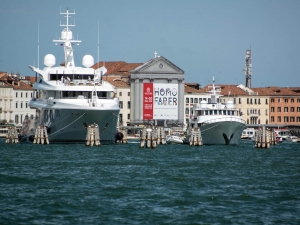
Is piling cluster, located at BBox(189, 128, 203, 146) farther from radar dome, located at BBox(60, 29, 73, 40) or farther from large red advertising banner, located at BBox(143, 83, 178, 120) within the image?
large red advertising banner, located at BBox(143, 83, 178, 120)

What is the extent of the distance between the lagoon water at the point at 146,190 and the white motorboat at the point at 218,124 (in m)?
28.3

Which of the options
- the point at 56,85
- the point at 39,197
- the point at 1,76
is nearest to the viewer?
the point at 39,197

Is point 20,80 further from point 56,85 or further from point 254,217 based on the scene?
point 254,217

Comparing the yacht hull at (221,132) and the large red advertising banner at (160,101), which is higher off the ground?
the large red advertising banner at (160,101)

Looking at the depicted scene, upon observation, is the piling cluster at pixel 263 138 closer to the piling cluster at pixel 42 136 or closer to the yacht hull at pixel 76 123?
the yacht hull at pixel 76 123

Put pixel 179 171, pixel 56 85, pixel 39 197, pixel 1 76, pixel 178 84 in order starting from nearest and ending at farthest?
pixel 39 197, pixel 179 171, pixel 56 85, pixel 1 76, pixel 178 84

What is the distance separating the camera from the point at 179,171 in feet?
179

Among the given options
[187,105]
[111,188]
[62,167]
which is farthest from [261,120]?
[111,188]

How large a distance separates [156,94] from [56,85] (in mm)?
81066

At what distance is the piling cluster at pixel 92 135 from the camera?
80438 mm

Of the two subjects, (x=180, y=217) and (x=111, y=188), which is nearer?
(x=180, y=217)

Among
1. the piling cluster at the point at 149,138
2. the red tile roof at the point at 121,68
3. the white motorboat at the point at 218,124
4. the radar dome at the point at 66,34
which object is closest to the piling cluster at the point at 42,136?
the piling cluster at the point at 149,138

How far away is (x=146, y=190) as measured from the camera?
43125 mm

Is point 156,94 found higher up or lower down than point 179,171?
higher up
